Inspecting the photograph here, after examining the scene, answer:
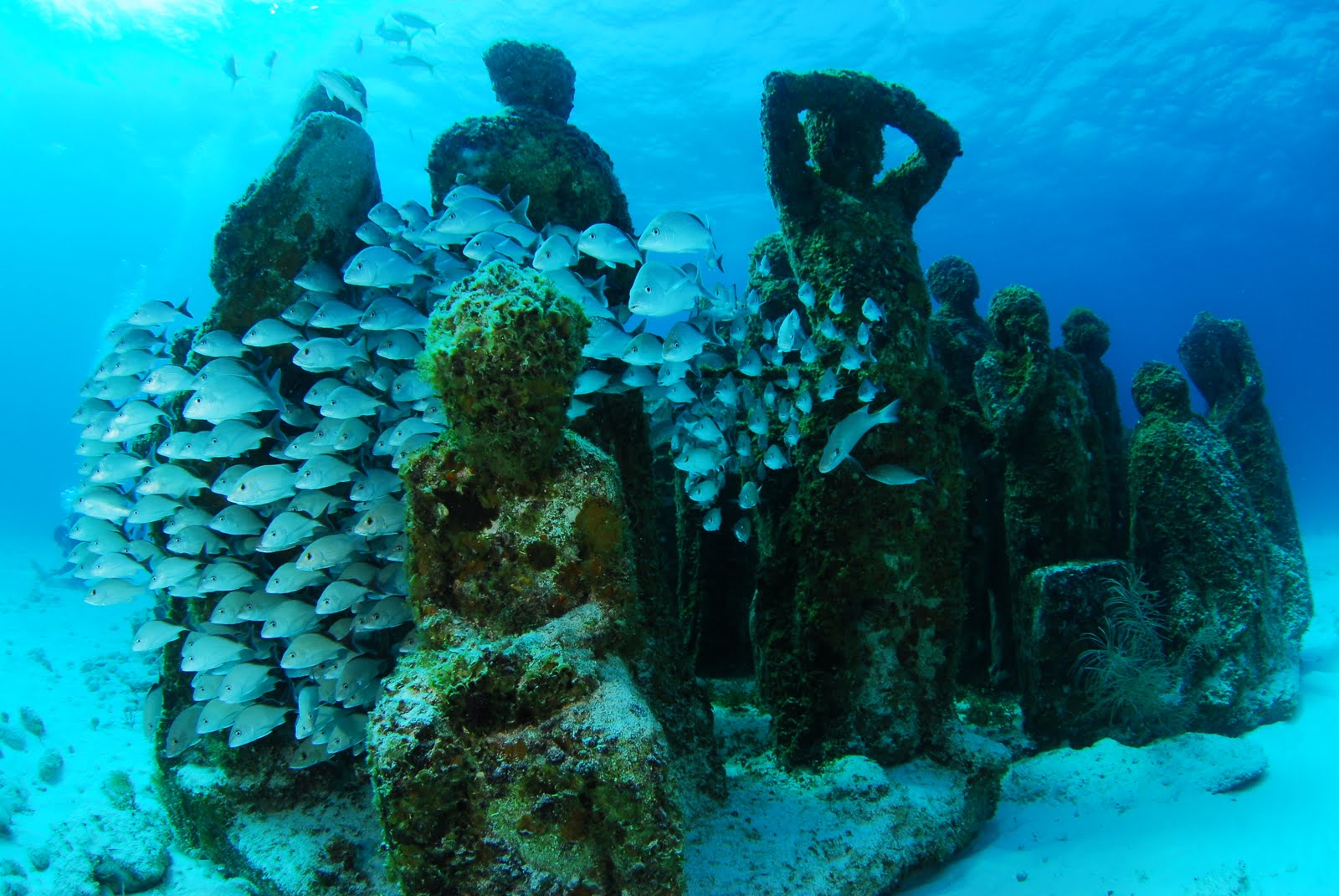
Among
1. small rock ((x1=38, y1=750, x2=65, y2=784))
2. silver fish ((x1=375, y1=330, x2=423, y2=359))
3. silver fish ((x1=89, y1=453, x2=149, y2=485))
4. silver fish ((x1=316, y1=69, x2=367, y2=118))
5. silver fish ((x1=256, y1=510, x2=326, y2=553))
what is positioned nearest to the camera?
silver fish ((x1=256, y1=510, x2=326, y2=553))

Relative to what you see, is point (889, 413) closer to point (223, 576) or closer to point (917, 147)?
point (917, 147)

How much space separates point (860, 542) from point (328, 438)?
154 inches

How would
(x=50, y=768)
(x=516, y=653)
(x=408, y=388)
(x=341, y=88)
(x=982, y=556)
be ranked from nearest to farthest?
(x=516, y=653) < (x=408, y=388) < (x=982, y=556) < (x=341, y=88) < (x=50, y=768)

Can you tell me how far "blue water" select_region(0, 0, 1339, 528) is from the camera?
2553cm

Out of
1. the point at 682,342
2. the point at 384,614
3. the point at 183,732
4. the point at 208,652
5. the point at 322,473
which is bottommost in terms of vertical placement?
the point at 183,732

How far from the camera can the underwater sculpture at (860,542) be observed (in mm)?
4379

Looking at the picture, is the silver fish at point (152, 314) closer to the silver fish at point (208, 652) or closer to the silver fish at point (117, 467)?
the silver fish at point (117, 467)

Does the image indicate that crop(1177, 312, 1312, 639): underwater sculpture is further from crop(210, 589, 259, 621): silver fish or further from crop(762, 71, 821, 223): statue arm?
crop(210, 589, 259, 621): silver fish

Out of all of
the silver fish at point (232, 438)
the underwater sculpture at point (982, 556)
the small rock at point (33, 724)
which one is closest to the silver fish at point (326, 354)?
the silver fish at point (232, 438)

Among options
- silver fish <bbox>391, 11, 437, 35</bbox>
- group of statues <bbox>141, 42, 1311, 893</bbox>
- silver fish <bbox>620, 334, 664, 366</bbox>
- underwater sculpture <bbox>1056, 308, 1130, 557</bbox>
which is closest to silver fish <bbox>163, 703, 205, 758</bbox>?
group of statues <bbox>141, 42, 1311, 893</bbox>

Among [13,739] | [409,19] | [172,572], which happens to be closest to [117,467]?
[172,572]

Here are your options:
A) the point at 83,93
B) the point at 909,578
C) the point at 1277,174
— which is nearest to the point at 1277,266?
the point at 1277,174

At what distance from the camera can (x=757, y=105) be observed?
1271 inches

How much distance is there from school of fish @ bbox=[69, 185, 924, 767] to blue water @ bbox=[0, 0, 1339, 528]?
21.4 meters
